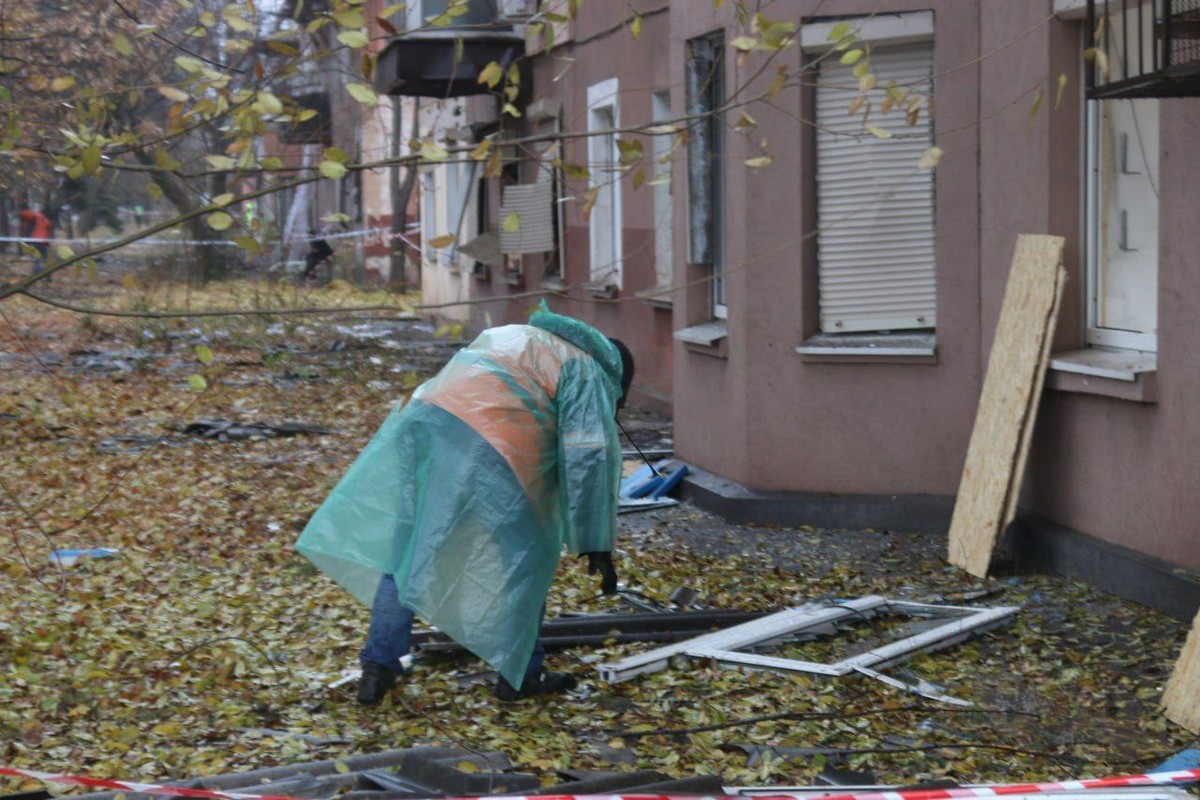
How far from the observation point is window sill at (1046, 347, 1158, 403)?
686 centimetres

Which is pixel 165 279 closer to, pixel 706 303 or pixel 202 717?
pixel 706 303

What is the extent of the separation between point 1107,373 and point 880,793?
3266 mm

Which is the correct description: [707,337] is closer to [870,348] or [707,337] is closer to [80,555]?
[870,348]

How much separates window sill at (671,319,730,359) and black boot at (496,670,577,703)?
402 centimetres

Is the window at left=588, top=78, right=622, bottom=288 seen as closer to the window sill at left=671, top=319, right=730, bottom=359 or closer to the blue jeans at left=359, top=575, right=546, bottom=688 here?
the window sill at left=671, top=319, right=730, bottom=359

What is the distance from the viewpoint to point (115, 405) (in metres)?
14.8

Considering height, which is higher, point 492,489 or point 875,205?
point 875,205

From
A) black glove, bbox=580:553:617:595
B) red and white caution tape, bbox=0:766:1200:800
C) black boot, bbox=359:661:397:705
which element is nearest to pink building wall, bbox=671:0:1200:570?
black glove, bbox=580:553:617:595

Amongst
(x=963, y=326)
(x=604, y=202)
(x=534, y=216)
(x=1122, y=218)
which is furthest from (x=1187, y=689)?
(x=534, y=216)

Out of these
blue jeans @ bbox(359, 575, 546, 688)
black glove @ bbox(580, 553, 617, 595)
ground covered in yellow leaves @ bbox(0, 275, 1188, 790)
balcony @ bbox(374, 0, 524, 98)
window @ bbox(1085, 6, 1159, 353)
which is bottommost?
ground covered in yellow leaves @ bbox(0, 275, 1188, 790)

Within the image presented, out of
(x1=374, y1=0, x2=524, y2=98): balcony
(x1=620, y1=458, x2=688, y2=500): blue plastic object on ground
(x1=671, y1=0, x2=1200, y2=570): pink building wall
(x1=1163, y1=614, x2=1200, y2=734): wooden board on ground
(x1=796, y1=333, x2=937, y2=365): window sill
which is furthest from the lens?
(x1=374, y1=0, x2=524, y2=98): balcony

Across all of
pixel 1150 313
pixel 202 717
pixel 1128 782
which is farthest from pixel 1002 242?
pixel 202 717

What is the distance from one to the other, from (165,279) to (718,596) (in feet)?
54.1

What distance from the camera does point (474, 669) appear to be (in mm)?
6324
